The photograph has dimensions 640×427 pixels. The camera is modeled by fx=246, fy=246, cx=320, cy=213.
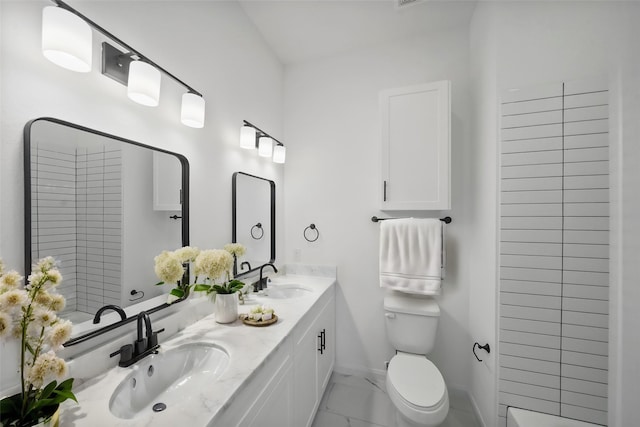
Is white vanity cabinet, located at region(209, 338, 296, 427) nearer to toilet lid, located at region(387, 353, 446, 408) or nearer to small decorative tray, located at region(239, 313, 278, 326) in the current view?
small decorative tray, located at region(239, 313, 278, 326)

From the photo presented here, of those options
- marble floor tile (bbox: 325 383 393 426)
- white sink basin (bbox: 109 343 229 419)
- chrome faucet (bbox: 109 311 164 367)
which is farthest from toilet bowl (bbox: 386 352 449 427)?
chrome faucet (bbox: 109 311 164 367)

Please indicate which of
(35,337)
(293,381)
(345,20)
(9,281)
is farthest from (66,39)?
(345,20)

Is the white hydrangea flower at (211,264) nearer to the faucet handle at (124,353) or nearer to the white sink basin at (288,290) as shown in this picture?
the faucet handle at (124,353)

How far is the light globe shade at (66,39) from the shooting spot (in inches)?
28.0

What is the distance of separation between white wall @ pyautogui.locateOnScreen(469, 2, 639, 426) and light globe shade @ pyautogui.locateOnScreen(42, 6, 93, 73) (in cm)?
183

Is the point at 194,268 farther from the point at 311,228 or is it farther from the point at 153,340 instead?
the point at 311,228

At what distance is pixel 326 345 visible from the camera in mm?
1883

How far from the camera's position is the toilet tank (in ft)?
5.69

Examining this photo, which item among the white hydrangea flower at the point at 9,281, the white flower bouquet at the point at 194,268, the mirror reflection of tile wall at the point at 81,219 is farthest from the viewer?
the white flower bouquet at the point at 194,268

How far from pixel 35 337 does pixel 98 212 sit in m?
0.45

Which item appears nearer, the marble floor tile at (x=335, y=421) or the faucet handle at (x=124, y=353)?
the faucet handle at (x=124, y=353)

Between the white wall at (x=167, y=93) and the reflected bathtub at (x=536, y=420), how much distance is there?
6.12 feet

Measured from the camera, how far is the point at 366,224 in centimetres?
209

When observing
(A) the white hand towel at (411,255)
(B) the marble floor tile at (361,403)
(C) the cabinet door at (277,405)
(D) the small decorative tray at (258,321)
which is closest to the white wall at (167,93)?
(D) the small decorative tray at (258,321)
